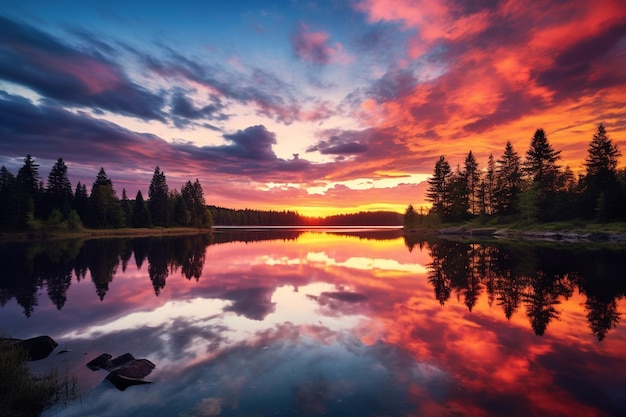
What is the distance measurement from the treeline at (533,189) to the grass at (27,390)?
76896 millimetres

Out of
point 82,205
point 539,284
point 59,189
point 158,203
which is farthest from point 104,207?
point 539,284

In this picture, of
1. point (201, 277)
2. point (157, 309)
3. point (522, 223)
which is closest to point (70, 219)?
point (201, 277)

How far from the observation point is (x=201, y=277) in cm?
2778

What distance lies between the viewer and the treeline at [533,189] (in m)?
63.9

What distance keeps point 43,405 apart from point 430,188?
11653cm

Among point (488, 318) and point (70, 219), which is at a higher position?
point (70, 219)

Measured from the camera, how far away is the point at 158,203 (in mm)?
123375

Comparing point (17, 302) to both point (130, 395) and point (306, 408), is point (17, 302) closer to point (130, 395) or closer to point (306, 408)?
point (130, 395)

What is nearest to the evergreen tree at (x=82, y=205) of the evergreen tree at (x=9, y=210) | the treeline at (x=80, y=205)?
the treeline at (x=80, y=205)

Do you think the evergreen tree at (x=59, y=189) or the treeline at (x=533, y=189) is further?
the evergreen tree at (x=59, y=189)

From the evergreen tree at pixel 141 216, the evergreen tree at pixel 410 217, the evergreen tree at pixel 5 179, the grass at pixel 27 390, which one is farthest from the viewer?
the evergreen tree at pixel 410 217

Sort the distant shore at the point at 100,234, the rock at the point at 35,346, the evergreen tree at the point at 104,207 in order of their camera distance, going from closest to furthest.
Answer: the rock at the point at 35,346 < the distant shore at the point at 100,234 < the evergreen tree at the point at 104,207

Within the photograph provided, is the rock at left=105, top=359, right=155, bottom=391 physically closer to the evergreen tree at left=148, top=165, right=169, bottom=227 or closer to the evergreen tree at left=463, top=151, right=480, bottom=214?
the evergreen tree at left=463, top=151, right=480, bottom=214

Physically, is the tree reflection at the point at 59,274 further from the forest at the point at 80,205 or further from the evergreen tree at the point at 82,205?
the evergreen tree at the point at 82,205
